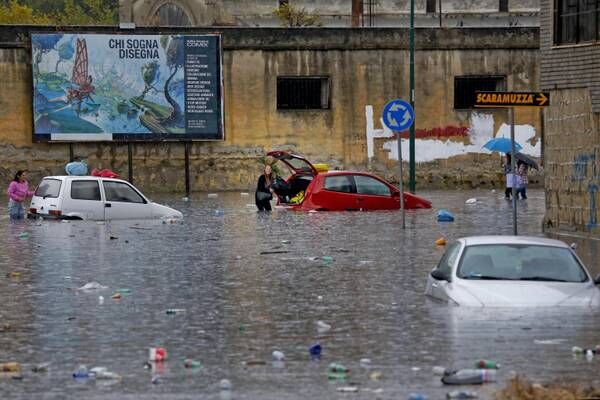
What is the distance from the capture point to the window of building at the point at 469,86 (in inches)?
2233

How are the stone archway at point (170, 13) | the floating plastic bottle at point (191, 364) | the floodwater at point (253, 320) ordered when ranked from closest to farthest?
the floodwater at point (253, 320) < the floating plastic bottle at point (191, 364) < the stone archway at point (170, 13)

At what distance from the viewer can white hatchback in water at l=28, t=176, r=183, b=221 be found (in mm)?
37781

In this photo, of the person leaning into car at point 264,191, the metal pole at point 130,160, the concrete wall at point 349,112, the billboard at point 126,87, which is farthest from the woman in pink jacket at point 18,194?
the metal pole at point 130,160

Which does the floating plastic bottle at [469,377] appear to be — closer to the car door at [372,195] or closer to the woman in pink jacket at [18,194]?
the woman in pink jacket at [18,194]

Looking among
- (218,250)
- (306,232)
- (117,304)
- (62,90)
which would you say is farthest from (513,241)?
(62,90)

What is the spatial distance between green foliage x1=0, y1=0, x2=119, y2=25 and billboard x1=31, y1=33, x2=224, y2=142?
115 ft

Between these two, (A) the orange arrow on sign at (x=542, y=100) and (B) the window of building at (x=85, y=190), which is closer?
(A) the orange arrow on sign at (x=542, y=100)

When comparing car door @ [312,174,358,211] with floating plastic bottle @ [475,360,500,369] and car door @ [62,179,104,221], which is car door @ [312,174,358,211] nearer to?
car door @ [62,179,104,221]

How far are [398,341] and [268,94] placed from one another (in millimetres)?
39644

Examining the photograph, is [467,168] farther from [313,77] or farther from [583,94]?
[583,94]

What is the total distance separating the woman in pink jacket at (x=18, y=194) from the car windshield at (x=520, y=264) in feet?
70.0

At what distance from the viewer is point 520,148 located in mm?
55594

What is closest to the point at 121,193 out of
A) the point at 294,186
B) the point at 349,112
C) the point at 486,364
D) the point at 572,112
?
the point at 294,186

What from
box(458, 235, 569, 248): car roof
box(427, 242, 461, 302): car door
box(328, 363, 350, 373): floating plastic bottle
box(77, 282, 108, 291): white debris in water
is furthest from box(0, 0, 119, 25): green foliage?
box(328, 363, 350, 373): floating plastic bottle
